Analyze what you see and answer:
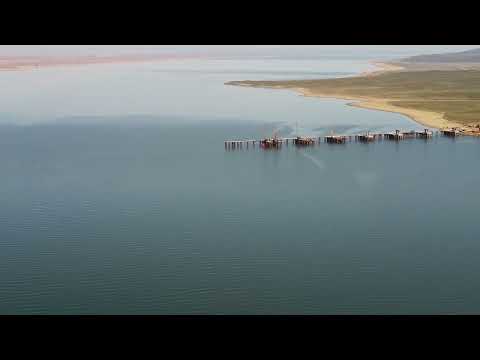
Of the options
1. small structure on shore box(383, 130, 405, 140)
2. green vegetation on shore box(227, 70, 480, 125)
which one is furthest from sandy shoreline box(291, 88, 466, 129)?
small structure on shore box(383, 130, 405, 140)

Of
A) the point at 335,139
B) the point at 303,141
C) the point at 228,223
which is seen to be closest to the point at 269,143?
the point at 303,141

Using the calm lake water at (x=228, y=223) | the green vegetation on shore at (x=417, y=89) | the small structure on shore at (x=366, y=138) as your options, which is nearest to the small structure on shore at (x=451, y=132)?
the calm lake water at (x=228, y=223)

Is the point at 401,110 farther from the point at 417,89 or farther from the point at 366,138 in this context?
the point at 417,89

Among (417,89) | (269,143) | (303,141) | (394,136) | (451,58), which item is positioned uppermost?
(451,58)

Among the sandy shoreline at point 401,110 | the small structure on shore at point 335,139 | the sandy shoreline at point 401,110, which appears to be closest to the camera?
the small structure on shore at point 335,139

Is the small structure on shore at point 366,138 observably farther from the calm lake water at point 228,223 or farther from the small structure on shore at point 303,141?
the small structure on shore at point 303,141

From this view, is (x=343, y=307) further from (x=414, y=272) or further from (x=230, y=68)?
(x=230, y=68)

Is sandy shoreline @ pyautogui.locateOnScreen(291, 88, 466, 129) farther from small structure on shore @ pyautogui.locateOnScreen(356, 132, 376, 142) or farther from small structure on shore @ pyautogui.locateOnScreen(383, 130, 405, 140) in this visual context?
small structure on shore @ pyautogui.locateOnScreen(356, 132, 376, 142)
